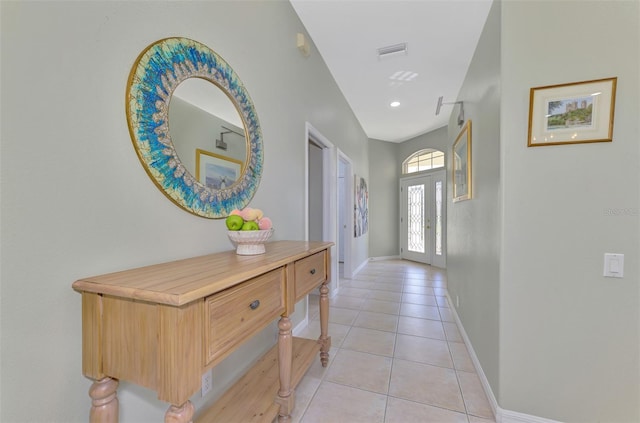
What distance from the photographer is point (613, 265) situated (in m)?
1.31

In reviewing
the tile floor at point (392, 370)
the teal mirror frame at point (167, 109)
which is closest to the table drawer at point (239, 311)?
the teal mirror frame at point (167, 109)

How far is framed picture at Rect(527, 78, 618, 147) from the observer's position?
1.30 m

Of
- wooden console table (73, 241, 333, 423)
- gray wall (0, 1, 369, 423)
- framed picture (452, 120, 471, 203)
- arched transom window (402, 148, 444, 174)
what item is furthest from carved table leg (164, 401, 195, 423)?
arched transom window (402, 148, 444, 174)

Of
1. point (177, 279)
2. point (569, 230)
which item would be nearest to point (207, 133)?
point (177, 279)

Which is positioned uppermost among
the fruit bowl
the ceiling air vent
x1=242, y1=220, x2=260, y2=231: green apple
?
the ceiling air vent

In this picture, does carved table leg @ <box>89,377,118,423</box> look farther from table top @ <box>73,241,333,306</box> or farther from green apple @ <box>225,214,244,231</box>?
green apple @ <box>225,214,244,231</box>

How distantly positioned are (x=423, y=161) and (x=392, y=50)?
380 centimetres

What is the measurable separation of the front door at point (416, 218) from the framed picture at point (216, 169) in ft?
16.9

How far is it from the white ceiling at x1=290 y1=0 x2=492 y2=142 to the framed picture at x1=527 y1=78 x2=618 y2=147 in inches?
44.1

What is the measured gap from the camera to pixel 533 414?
1.43m

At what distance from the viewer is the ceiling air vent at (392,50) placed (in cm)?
262

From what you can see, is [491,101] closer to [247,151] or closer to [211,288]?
[247,151]

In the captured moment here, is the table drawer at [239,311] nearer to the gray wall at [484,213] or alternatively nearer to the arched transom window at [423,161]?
the gray wall at [484,213]

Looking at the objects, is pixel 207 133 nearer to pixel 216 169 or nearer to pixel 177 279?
pixel 216 169
